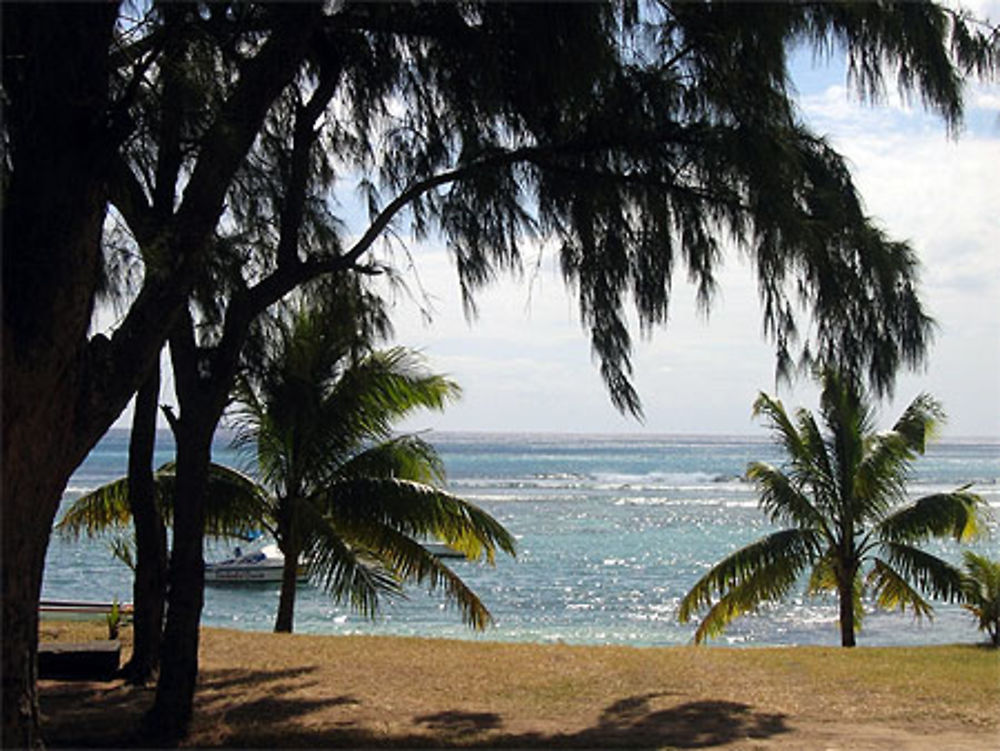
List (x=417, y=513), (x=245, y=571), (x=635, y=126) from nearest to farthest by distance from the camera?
1. (x=635, y=126)
2. (x=417, y=513)
3. (x=245, y=571)

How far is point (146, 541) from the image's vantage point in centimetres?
955

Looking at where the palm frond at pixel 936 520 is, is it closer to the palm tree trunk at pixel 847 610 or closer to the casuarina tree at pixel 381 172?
the palm tree trunk at pixel 847 610

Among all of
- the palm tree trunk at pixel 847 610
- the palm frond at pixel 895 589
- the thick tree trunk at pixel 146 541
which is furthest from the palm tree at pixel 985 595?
the thick tree trunk at pixel 146 541

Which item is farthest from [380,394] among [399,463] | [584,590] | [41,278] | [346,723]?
[584,590]

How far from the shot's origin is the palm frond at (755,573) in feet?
47.3

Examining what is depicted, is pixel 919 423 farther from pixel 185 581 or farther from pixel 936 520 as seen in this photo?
pixel 185 581

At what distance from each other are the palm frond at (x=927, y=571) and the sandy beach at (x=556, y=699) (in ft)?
6.54

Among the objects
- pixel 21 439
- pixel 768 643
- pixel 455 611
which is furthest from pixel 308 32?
pixel 455 611

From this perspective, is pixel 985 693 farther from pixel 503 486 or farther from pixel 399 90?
pixel 503 486

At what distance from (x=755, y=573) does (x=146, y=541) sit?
26.0 feet

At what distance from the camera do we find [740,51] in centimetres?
697

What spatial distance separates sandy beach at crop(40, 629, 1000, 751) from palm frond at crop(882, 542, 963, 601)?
1995 mm

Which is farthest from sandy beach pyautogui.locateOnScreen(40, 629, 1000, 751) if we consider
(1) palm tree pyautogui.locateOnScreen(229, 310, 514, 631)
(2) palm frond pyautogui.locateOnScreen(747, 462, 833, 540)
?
(2) palm frond pyautogui.locateOnScreen(747, 462, 833, 540)

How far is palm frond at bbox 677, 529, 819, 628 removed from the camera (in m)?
14.4
